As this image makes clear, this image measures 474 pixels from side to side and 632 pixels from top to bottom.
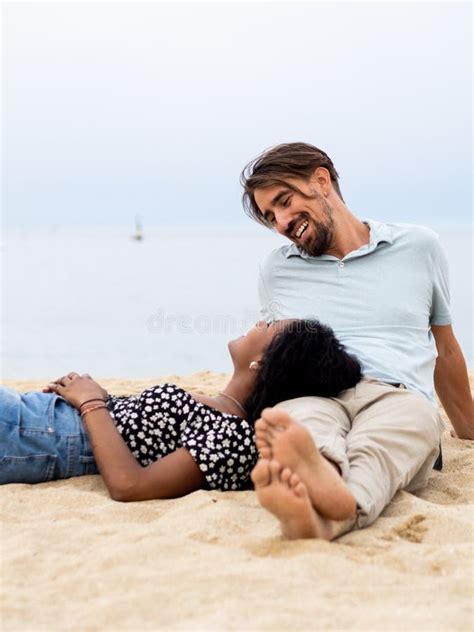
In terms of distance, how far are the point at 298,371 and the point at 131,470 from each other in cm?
74

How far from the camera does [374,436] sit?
2.70 metres

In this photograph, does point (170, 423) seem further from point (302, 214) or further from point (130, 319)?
point (130, 319)

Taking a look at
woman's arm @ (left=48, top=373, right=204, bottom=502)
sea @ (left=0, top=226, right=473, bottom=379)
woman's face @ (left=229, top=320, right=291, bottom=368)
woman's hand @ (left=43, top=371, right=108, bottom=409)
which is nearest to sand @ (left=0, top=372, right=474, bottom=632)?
woman's arm @ (left=48, top=373, right=204, bottom=502)

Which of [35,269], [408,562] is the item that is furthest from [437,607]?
[35,269]

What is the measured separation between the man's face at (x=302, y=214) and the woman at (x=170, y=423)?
660 millimetres

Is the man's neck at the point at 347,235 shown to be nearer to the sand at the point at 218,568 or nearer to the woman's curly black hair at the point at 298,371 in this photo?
the woman's curly black hair at the point at 298,371

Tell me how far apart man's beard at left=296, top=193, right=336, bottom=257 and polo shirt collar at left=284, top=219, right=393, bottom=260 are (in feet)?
0.10

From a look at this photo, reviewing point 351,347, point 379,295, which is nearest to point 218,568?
point 351,347

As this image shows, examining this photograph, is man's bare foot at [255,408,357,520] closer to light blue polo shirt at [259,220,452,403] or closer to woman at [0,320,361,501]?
woman at [0,320,361,501]

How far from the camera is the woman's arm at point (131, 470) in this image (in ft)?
9.43

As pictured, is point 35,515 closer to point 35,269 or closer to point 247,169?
point 247,169

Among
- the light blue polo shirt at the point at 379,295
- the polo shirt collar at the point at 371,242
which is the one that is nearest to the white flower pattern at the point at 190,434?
the light blue polo shirt at the point at 379,295

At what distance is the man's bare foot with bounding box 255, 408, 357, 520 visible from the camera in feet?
7.31

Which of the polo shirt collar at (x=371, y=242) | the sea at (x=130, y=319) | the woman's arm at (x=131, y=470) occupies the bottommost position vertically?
the sea at (x=130, y=319)
